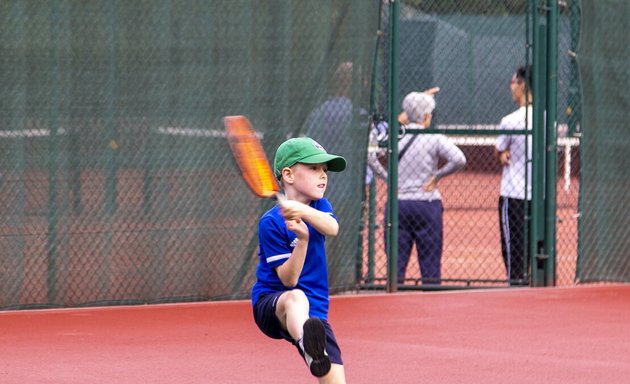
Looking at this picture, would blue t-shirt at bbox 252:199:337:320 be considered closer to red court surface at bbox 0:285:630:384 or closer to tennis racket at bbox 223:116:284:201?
tennis racket at bbox 223:116:284:201

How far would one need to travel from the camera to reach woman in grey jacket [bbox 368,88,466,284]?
9.20 metres

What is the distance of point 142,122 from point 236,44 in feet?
2.83

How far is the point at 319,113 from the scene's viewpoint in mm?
8773

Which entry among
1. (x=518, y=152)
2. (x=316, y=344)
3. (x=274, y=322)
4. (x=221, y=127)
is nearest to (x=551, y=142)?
(x=518, y=152)

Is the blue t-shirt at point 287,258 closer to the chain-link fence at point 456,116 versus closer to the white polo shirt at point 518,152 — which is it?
the chain-link fence at point 456,116

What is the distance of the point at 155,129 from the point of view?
27.3 ft

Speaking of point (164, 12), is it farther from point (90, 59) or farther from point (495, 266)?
point (495, 266)

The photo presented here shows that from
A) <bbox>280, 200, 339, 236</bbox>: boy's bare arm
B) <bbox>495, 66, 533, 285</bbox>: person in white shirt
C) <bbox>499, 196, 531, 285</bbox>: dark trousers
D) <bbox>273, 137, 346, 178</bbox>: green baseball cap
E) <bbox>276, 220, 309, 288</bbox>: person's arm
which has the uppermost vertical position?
<bbox>273, 137, 346, 178</bbox>: green baseball cap

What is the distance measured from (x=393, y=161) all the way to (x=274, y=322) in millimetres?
4481

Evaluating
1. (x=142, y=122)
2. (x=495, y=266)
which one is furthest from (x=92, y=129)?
(x=495, y=266)

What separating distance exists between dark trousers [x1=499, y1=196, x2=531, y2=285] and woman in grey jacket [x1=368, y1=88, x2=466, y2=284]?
524 millimetres

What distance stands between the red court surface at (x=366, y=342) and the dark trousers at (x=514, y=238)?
1.27 feet

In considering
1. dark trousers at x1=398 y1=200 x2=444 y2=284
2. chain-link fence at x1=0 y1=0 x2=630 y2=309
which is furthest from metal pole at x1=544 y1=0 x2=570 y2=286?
dark trousers at x1=398 y1=200 x2=444 y2=284

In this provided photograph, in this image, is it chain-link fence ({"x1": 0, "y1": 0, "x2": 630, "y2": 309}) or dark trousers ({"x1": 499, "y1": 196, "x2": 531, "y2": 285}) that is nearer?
chain-link fence ({"x1": 0, "y1": 0, "x2": 630, "y2": 309})
